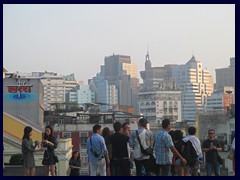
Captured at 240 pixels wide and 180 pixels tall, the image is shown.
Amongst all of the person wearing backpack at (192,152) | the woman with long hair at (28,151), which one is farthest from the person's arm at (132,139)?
the woman with long hair at (28,151)

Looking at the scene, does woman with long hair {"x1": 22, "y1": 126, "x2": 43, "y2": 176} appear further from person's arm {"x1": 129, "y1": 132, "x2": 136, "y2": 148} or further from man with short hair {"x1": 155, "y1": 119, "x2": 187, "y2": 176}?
man with short hair {"x1": 155, "y1": 119, "x2": 187, "y2": 176}

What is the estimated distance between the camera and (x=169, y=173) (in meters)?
11.1

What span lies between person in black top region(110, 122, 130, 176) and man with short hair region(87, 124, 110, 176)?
0.60 feet

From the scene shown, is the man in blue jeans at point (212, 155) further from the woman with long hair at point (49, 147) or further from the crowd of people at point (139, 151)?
the woman with long hair at point (49, 147)

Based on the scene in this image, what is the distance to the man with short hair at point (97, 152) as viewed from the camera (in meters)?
11.2

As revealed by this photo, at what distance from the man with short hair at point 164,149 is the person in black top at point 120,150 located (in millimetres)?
614

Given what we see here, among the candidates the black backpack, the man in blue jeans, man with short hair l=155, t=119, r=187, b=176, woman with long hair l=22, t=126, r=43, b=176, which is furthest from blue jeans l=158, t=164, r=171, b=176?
woman with long hair l=22, t=126, r=43, b=176

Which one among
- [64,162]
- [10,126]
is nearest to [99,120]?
[10,126]

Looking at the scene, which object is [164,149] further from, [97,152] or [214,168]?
[214,168]

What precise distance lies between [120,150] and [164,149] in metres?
0.85

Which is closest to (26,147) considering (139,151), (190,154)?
(139,151)

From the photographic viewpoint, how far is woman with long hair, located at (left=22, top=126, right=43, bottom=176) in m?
11.5
